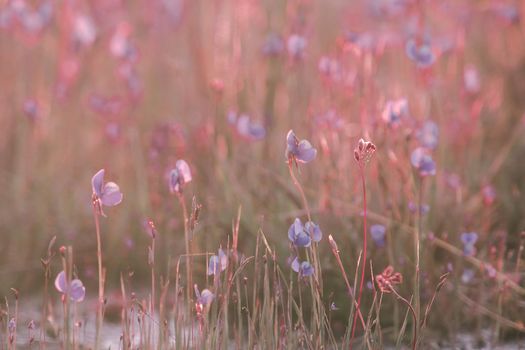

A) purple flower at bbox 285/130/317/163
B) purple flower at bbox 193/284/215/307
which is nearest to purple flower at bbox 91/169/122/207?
purple flower at bbox 193/284/215/307

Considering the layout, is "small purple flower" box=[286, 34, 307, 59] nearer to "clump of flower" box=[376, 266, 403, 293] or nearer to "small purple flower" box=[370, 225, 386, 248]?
"small purple flower" box=[370, 225, 386, 248]

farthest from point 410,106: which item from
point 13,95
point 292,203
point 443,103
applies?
point 13,95

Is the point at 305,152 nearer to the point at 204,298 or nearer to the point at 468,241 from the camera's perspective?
the point at 204,298

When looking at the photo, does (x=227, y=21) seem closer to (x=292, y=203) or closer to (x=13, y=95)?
(x=292, y=203)

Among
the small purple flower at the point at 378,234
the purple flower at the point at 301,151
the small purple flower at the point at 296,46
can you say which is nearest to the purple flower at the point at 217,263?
the purple flower at the point at 301,151

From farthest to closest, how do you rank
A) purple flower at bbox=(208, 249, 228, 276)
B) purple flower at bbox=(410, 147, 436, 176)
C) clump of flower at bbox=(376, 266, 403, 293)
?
purple flower at bbox=(410, 147, 436, 176) < purple flower at bbox=(208, 249, 228, 276) < clump of flower at bbox=(376, 266, 403, 293)

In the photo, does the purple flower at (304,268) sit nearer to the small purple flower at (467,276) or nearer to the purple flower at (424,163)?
the purple flower at (424,163)

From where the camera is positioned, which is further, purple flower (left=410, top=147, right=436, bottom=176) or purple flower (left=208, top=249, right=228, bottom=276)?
purple flower (left=410, top=147, right=436, bottom=176)
